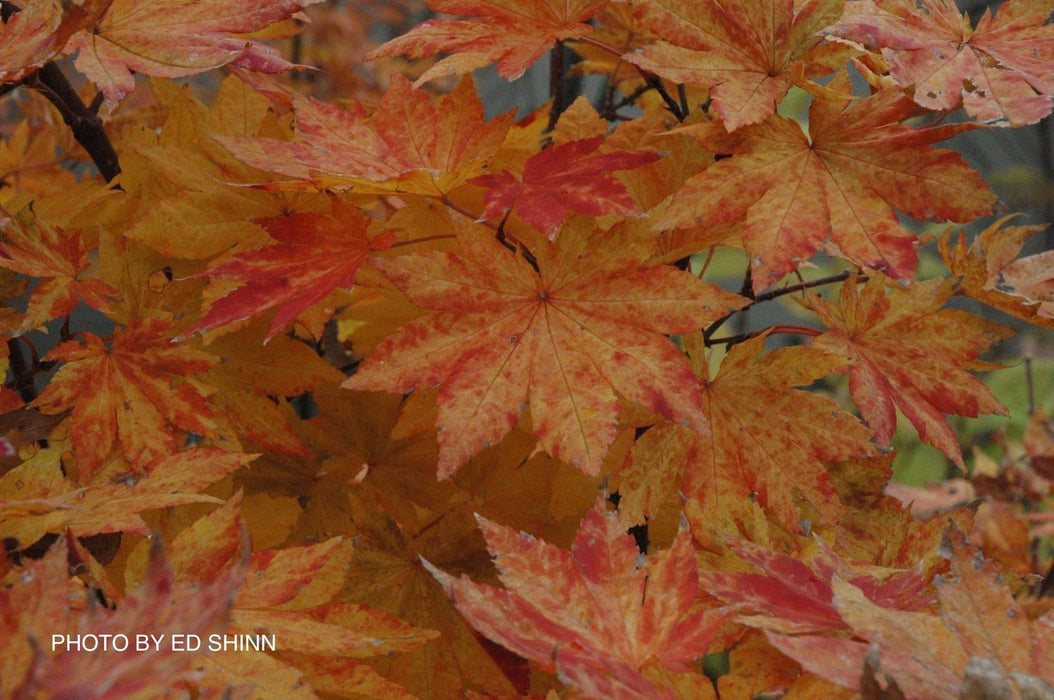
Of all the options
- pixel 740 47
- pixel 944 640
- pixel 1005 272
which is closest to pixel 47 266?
pixel 740 47

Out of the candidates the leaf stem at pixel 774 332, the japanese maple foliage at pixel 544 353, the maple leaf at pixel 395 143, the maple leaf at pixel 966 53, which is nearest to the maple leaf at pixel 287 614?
the japanese maple foliage at pixel 544 353

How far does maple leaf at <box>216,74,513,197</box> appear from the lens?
555mm

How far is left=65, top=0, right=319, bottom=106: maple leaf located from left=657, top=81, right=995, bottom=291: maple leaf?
1.00ft

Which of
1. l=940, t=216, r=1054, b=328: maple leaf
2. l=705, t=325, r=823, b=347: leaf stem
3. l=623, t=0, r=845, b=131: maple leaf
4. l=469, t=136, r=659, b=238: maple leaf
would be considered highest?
l=623, t=0, r=845, b=131: maple leaf

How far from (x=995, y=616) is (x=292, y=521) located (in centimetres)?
52

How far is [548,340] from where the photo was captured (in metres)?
0.59

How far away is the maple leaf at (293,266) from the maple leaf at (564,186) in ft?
0.32

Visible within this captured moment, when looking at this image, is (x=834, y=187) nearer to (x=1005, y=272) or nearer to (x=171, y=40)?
(x=1005, y=272)

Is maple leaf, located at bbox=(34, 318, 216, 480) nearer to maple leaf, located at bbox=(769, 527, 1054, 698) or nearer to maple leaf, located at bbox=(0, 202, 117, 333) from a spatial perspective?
maple leaf, located at bbox=(0, 202, 117, 333)

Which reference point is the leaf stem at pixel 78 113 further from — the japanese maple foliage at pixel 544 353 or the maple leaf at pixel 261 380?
the maple leaf at pixel 261 380

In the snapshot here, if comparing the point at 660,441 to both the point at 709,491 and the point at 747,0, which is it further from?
the point at 747,0

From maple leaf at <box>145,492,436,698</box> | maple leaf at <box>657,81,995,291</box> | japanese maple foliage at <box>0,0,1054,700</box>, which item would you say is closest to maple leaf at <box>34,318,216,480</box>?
japanese maple foliage at <box>0,0,1054,700</box>

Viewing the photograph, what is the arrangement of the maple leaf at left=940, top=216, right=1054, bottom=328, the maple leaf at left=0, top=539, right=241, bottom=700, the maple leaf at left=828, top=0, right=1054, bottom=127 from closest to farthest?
the maple leaf at left=0, top=539, right=241, bottom=700, the maple leaf at left=828, top=0, right=1054, bottom=127, the maple leaf at left=940, top=216, right=1054, bottom=328

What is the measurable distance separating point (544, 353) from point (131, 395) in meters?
0.31
